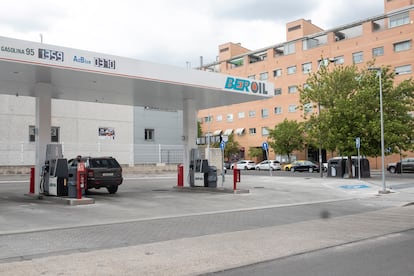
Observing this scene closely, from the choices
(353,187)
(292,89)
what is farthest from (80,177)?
(292,89)

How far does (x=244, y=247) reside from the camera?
8297mm

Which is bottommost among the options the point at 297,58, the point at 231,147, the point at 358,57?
the point at 231,147

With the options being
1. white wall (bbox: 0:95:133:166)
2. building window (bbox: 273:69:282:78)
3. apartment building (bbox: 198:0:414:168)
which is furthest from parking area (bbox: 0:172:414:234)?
building window (bbox: 273:69:282:78)

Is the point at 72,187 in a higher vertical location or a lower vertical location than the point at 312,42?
lower

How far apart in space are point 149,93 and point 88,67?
5.08 meters

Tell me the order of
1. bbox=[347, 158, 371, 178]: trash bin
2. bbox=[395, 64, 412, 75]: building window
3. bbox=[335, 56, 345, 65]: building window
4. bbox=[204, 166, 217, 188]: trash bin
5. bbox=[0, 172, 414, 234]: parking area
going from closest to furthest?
bbox=[0, 172, 414, 234]: parking area < bbox=[204, 166, 217, 188]: trash bin < bbox=[347, 158, 371, 178]: trash bin < bbox=[395, 64, 412, 75]: building window < bbox=[335, 56, 345, 65]: building window

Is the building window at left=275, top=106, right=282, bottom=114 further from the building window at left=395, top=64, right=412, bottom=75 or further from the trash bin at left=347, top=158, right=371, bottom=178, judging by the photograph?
the trash bin at left=347, top=158, right=371, bottom=178

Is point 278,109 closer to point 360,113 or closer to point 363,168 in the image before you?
point 363,168

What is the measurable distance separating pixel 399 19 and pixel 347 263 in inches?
2115

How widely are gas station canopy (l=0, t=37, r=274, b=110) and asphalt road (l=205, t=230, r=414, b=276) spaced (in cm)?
1034

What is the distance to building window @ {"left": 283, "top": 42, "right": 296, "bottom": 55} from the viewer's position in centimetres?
6643

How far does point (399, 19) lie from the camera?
53969 millimetres

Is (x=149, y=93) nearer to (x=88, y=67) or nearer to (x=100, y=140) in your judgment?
(x=88, y=67)

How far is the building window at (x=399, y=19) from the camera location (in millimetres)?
53031
